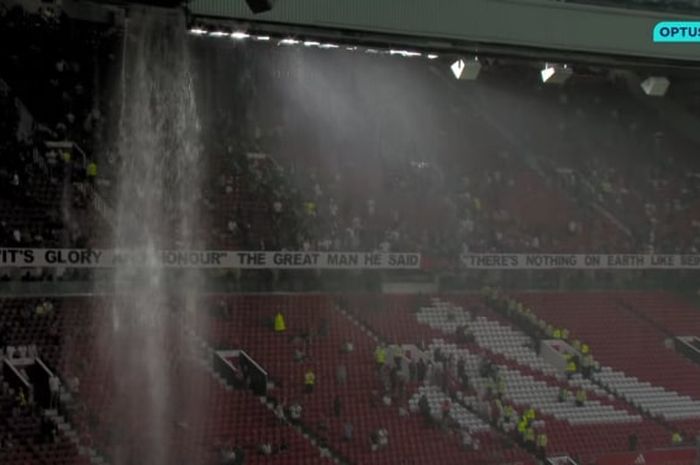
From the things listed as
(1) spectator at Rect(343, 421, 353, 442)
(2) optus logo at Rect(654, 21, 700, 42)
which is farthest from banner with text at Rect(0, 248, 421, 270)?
(2) optus logo at Rect(654, 21, 700, 42)

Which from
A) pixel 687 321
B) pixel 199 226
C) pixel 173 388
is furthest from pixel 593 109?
pixel 173 388

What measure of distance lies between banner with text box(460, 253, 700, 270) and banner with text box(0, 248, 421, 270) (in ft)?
6.24

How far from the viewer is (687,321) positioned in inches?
1059

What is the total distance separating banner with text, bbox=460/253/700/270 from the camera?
81.0ft

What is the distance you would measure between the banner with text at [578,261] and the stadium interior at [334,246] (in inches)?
2.7

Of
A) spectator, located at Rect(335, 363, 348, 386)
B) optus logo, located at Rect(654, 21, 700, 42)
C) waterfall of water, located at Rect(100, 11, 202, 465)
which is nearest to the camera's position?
waterfall of water, located at Rect(100, 11, 202, 465)

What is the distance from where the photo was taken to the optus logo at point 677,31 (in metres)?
17.8

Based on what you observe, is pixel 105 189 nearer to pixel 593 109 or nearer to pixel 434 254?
pixel 434 254

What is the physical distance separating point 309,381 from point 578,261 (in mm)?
9503

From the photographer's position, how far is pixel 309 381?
20.1 m

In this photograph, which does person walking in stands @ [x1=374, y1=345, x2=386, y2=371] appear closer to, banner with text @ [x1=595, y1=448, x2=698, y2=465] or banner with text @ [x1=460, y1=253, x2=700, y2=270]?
banner with text @ [x1=460, y1=253, x2=700, y2=270]

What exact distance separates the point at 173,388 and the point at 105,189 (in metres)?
4.95

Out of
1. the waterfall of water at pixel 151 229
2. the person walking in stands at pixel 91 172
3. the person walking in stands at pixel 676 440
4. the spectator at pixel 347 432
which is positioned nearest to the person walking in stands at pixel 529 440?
the person walking in stands at pixel 676 440

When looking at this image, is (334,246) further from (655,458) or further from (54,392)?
(655,458)
